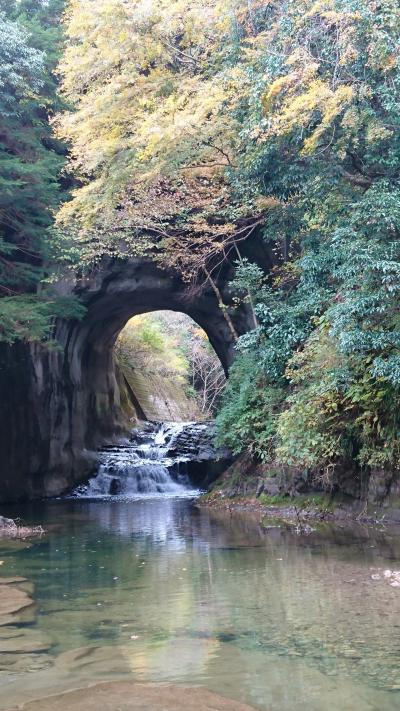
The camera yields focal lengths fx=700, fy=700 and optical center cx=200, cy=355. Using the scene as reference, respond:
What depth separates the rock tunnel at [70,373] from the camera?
17.1 m

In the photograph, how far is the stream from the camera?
3938 millimetres

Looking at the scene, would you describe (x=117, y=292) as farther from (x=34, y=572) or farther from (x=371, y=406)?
(x=34, y=572)

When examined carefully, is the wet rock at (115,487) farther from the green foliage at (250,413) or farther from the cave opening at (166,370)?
the cave opening at (166,370)

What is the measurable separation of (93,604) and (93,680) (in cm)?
201

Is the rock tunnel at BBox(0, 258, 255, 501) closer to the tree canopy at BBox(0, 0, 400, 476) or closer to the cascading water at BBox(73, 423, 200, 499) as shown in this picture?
the cascading water at BBox(73, 423, 200, 499)

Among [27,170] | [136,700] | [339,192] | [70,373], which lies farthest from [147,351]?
[136,700]

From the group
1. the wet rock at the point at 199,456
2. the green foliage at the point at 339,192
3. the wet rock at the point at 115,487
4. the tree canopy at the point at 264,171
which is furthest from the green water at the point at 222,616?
the wet rock at the point at 199,456

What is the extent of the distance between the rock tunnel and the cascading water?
57cm

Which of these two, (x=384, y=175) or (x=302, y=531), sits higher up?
(x=384, y=175)

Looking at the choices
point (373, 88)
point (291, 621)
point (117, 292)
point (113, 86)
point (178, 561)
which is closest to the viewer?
point (291, 621)

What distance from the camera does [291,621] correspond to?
523cm

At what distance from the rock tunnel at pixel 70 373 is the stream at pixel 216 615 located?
6.74 metres

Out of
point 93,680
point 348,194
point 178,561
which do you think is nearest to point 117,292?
point 348,194

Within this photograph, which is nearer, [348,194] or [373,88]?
[373,88]
